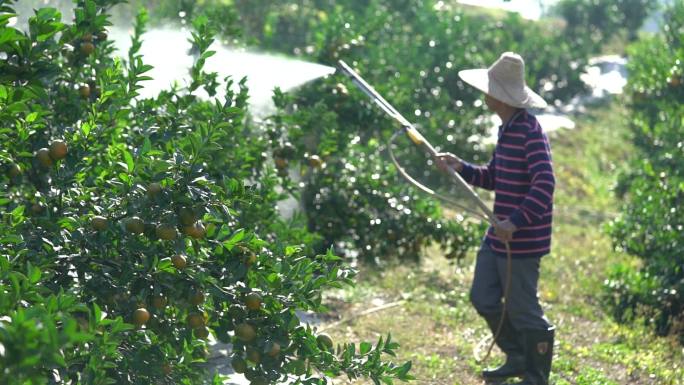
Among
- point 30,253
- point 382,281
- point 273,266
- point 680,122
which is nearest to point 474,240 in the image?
point 382,281

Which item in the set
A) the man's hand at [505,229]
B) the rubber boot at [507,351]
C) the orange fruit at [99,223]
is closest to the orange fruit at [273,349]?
the orange fruit at [99,223]

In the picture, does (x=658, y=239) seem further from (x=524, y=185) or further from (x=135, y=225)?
(x=135, y=225)

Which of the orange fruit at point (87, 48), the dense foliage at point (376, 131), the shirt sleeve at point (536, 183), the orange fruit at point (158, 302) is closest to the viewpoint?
the orange fruit at point (158, 302)

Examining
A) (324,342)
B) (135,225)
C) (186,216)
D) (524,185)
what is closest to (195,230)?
(186,216)

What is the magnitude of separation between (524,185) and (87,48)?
85.4 inches

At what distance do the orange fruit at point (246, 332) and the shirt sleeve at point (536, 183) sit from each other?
1.81 meters

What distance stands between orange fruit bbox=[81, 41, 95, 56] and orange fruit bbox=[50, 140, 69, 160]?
1106 mm

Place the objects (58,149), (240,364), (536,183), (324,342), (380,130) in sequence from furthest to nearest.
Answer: (380,130)
(536,183)
(58,149)
(324,342)
(240,364)

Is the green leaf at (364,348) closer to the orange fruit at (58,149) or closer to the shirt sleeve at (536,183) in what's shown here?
the orange fruit at (58,149)

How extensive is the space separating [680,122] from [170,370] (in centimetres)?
650

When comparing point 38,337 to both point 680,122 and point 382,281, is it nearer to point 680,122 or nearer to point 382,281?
point 382,281

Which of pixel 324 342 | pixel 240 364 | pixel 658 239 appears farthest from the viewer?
pixel 658 239

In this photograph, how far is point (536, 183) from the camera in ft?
16.5

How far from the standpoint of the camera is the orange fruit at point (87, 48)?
4.90m
